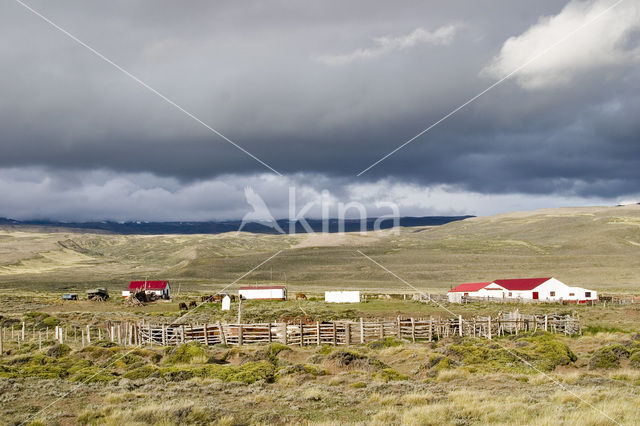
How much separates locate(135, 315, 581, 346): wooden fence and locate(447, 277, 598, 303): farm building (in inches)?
1460

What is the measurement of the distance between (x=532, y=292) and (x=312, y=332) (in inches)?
1950

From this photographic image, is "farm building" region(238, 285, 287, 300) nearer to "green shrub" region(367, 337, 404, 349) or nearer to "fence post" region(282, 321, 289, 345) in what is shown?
"fence post" region(282, 321, 289, 345)

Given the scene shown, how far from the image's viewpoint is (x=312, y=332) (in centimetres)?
3158

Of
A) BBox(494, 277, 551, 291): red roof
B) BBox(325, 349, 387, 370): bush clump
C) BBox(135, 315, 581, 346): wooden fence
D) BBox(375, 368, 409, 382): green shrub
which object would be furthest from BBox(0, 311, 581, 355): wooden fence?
BBox(494, 277, 551, 291): red roof

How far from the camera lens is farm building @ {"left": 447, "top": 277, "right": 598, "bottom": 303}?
6831 centimetres

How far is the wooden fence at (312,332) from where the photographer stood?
31.1 meters

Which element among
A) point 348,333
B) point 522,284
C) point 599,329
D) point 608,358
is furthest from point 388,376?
point 522,284

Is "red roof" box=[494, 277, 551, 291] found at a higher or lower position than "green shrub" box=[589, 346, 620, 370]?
lower

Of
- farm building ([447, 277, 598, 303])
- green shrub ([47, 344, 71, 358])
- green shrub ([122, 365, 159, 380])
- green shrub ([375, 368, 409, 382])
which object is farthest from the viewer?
farm building ([447, 277, 598, 303])

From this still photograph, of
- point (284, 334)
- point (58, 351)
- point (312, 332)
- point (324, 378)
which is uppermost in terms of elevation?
point (324, 378)

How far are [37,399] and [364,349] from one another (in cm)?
1670

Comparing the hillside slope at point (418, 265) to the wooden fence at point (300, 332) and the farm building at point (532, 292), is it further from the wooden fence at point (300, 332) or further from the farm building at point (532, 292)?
the wooden fence at point (300, 332)

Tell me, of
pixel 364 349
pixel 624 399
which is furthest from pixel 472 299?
pixel 624 399

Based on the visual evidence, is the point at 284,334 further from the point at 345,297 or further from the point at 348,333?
the point at 345,297
